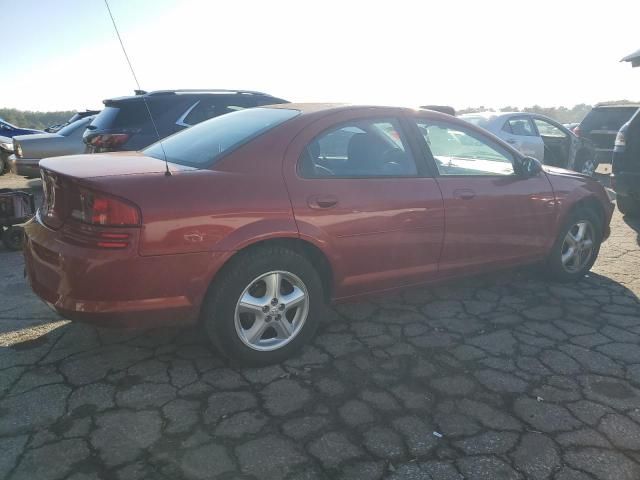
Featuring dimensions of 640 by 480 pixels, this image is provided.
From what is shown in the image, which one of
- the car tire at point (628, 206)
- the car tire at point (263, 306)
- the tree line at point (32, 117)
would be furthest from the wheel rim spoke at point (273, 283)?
the tree line at point (32, 117)

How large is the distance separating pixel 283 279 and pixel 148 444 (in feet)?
3.74

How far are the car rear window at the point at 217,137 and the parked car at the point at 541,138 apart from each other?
620 centimetres

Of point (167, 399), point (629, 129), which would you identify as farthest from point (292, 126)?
point (629, 129)

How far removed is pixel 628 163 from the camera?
660cm

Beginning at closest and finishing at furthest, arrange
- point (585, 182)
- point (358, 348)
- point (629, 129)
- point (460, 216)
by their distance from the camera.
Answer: point (358, 348) < point (460, 216) < point (585, 182) < point (629, 129)

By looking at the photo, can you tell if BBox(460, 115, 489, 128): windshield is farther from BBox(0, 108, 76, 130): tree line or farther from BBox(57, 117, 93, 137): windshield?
BBox(0, 108, 76, 130): tree line

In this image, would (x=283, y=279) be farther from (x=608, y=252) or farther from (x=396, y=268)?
(x=608, y=252)

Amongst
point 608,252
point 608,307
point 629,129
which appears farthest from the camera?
point 629,129

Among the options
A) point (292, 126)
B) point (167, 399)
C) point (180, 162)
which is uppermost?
point (292, 126)

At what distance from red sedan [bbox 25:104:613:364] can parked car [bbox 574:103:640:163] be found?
8904 millimetres

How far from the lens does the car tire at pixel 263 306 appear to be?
2.76 meters

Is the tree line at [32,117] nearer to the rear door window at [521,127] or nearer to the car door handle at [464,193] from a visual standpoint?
the rear door window at [521,127]

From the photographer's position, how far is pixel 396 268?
3400 millimetres

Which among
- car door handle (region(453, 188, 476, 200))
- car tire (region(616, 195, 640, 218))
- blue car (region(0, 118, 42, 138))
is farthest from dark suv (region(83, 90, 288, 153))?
blue car (region(0, 118, 42, 138))
